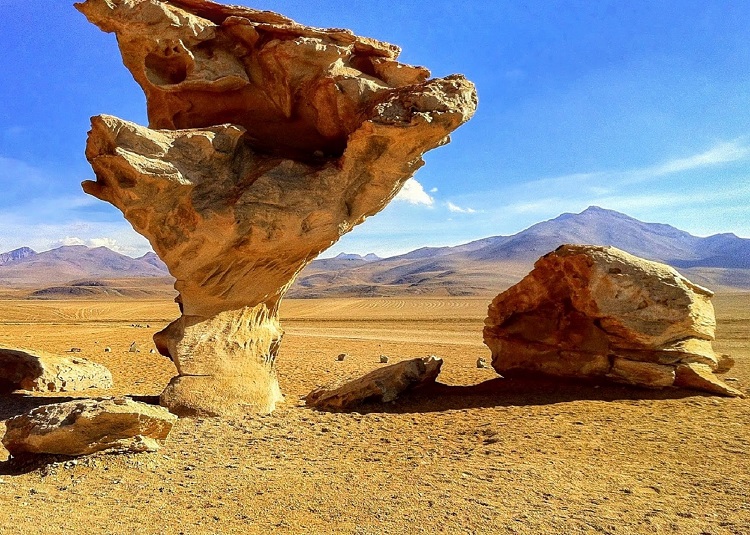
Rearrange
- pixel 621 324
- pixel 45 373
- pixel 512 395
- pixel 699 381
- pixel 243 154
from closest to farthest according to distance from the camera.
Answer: pixel 243 154 < pixel 699 381 < pixel 621 324 < pixel 512 395 < pixel 45 373

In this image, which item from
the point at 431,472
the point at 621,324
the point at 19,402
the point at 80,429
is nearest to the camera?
the point at 80,429

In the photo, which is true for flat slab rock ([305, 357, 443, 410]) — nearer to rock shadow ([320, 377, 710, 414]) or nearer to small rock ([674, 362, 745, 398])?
rock shadow ([320, 377, 710, 414])

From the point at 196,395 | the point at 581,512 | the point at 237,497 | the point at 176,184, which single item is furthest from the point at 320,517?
the point at 176,184

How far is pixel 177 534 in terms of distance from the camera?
13.4ft

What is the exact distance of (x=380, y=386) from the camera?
9.50 m

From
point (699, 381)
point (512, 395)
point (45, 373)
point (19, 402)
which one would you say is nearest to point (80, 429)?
point (19, 402)

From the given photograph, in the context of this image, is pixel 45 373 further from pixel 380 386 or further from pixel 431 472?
pixel 431 472

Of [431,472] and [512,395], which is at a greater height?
[431,472]

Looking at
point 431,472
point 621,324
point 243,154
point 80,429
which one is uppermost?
point 243,154

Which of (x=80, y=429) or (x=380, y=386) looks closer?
(x=80, y=429)

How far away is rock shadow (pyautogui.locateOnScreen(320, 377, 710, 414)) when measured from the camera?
912cm

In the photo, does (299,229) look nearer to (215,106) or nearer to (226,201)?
(226,201)

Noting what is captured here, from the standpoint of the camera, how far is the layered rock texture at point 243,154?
7.96 metres

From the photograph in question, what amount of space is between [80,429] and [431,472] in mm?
3883
